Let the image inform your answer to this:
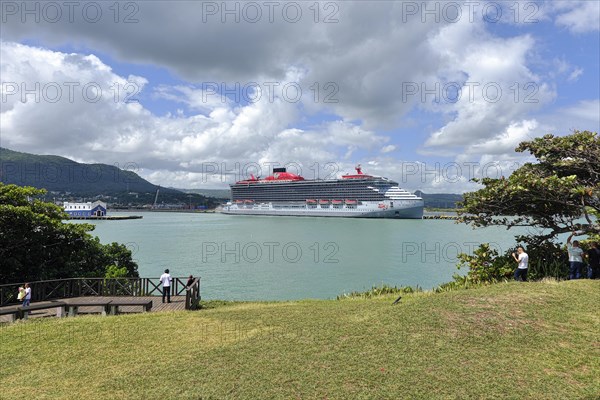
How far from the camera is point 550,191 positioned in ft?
33.1

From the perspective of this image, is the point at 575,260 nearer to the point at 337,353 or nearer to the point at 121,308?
the point at 337,353

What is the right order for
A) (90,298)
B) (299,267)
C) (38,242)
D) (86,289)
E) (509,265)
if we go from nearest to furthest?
(509,265) < (90,298) < (86,289) < (38,242) < (299,267)

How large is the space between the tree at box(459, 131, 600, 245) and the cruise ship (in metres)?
74.0

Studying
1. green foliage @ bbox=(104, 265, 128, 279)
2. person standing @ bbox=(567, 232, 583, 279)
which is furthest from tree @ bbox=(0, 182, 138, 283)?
person standing @ bbox=(567, 232, 583, 279)

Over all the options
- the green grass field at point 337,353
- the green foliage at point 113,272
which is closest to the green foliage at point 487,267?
the green grass field at point 337,353

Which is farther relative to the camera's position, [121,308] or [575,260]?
[121,308]

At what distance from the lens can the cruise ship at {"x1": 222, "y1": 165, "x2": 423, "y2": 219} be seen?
8550cm

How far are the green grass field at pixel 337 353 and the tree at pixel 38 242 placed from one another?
5.03 m

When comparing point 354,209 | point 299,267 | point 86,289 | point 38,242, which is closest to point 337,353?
point 86,289

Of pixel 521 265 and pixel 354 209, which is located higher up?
pixel 354 209

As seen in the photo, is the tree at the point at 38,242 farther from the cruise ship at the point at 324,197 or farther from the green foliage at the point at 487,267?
the cruise ship at the point at 324,197

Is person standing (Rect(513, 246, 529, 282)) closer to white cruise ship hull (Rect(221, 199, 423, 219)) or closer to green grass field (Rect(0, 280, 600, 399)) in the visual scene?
green grass field (Rect(0, 280, 600, 399))

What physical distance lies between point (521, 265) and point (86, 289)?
13168 mm

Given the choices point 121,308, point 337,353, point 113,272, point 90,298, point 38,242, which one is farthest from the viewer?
point 113,272
